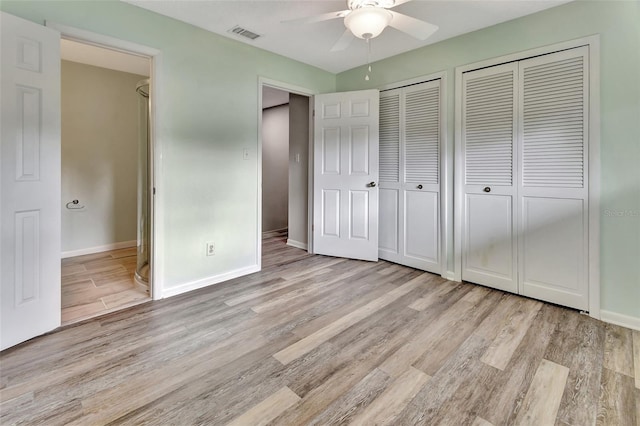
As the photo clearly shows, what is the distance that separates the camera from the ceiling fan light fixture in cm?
175

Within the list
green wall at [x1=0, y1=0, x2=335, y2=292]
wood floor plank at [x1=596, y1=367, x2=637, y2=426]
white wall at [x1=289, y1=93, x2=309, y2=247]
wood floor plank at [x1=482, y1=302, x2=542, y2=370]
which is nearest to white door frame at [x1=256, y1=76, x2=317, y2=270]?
green wall at [x1=0, y1=0, x2=335, y2=292]

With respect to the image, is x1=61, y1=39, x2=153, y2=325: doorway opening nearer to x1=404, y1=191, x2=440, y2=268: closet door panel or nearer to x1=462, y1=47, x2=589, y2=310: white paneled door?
x1=404, y1=191, x2=440, y2=268: closet door panel

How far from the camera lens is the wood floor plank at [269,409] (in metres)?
1.34

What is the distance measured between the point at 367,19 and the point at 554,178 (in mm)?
1967

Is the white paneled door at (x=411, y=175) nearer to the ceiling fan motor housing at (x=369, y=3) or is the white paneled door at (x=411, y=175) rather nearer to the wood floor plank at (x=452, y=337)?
the wood floor plank at (x=452, y=337)

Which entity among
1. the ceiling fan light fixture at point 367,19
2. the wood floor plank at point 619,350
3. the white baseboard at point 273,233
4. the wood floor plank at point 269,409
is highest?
the ceiling fan light fixture at point 367,19

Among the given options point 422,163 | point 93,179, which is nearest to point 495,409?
point 422,163

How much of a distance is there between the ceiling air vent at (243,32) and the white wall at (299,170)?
145cm

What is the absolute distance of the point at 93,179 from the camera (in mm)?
4207

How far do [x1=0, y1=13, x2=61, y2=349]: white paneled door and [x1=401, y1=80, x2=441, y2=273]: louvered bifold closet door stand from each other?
310cm

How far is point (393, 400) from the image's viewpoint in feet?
4.84

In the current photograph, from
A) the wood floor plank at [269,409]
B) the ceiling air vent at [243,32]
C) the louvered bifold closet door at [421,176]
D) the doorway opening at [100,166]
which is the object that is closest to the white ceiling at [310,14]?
the ceiling air vent at [243,32]

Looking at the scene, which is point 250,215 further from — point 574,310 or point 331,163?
point 574,310

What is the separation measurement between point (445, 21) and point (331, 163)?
1.88 m
